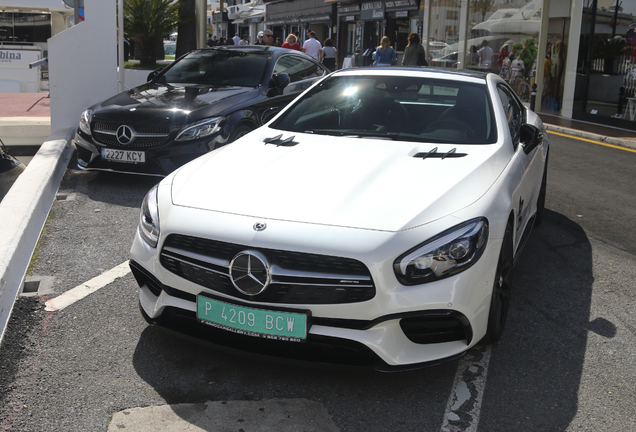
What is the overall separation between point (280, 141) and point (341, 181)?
2.92 ft

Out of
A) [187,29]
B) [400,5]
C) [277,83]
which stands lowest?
[277,83]

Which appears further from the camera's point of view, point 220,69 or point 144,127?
point 220,69

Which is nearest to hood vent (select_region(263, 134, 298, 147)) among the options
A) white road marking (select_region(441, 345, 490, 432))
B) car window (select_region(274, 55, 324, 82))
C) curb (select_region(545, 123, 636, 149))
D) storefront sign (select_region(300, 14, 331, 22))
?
white road marking (select_region(441, 345, 490, 432))

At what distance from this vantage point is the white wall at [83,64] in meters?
9.57

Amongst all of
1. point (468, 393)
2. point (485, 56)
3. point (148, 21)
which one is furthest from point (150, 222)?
point (485, 56)

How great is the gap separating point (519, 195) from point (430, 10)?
20004 millimetres

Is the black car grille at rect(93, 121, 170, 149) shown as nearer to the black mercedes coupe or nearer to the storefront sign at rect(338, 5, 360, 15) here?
the black mercedes coupe

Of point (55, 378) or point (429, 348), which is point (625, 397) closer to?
point (429, 348)

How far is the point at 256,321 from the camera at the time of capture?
2883 mm

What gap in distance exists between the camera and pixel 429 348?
116 inches

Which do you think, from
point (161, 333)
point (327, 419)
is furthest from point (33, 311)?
point (327, 419)

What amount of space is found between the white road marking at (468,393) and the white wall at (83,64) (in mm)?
7959

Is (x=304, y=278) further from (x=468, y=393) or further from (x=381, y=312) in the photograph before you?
(x=468, y=393)

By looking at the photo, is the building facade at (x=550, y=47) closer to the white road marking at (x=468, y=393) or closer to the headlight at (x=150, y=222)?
the white road marking at (x=468, y=393)
